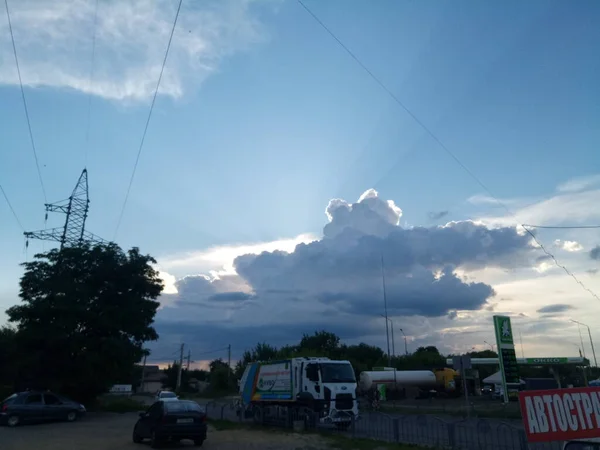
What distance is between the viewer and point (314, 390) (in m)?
21.2

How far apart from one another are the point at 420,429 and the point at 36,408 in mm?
19524

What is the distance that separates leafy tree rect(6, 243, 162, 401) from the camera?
2911 cm

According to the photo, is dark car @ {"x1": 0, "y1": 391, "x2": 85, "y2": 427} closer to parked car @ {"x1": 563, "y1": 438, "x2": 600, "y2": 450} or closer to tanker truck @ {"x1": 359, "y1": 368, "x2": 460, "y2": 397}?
parked car @ {"x1": 563, "y1": 438, "x2": 600, "y2": 450}

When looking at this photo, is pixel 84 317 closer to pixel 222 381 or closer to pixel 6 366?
pixel 6 366

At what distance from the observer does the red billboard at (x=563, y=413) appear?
3773mm

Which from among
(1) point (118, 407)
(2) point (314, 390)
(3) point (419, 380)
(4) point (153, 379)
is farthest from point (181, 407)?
(4) point (153, 379)

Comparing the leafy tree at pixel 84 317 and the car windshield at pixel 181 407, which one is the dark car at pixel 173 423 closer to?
the car windshield at pixel 181 407

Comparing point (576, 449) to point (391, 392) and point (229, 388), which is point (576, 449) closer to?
point (391, 392)

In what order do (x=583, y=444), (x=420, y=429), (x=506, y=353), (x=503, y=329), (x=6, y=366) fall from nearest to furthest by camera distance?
(x=583, y=444), (x=420, y=429), (x=506, y=353), (x=503, y=329), (x=6, y=366)

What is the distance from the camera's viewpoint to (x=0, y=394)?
112 ft

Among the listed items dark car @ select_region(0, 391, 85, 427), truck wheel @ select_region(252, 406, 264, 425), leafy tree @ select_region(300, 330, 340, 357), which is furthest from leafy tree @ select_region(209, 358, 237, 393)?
truck wheel @ select_region(252, 406, 264, 425)

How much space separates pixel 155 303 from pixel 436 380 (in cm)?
3376

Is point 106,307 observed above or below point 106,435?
above

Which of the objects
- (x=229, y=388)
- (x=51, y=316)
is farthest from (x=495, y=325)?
(x=229, y=388)
